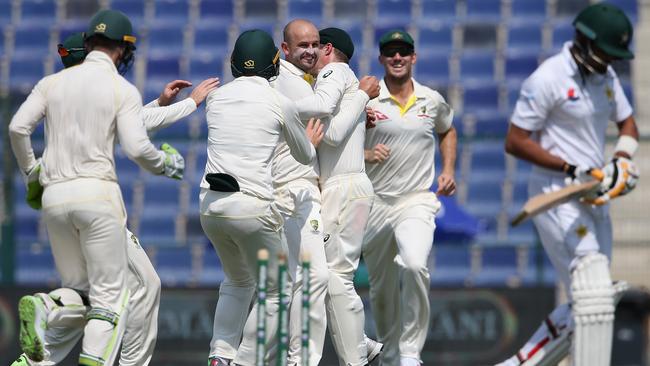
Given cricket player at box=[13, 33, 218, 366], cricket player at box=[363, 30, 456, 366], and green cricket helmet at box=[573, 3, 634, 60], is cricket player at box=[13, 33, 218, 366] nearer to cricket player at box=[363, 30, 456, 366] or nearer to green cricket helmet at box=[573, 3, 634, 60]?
cricket player at box=[363, 30, 456, 366]

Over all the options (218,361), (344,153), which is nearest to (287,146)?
(344,153)

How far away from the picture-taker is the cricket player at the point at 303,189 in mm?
8352

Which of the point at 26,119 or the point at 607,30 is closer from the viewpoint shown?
the point at 26,119

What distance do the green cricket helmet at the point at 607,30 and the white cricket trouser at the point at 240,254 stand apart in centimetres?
221

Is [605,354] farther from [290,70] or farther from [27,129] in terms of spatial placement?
[27,129]

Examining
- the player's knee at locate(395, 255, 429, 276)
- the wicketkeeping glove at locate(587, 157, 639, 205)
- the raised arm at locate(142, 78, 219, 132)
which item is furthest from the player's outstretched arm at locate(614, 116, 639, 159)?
the raised arm at locate(142, 78, 219, 132)

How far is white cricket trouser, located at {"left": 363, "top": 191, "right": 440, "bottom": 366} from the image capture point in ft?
30.1

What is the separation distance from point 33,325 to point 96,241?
552 millimetres

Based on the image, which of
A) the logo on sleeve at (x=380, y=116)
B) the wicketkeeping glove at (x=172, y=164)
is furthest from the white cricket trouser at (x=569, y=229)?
the wicketkeeping glove at (x=172, y=164)

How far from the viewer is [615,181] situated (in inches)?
338

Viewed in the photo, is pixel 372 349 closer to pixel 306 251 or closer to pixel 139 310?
pixel 306 251

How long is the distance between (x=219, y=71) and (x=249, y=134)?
377 inches

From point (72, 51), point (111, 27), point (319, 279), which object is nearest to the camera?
point (111, 27)

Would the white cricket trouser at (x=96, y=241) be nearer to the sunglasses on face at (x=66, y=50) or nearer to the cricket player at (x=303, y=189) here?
the cricket player at (x=303, y=189)
